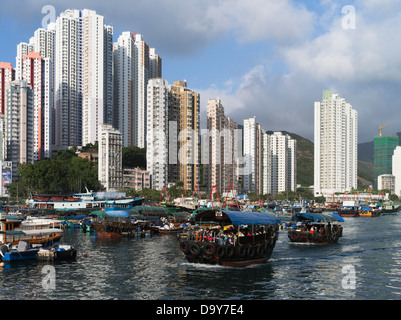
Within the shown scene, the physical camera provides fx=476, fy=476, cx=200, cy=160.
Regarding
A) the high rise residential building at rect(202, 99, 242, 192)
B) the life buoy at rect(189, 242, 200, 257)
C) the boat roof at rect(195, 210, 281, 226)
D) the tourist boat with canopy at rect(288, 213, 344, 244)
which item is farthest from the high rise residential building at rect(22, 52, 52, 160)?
the life buoy at rect(189, 242, 200, 257)

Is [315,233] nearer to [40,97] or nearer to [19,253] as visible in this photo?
[19,253]

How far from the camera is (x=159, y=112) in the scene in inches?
6403

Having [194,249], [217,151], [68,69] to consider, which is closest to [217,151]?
[217,151]

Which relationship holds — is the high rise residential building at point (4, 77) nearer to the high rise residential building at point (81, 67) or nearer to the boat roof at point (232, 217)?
the high rise residential building at point (81, 67)

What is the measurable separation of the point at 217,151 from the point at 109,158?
157 ft

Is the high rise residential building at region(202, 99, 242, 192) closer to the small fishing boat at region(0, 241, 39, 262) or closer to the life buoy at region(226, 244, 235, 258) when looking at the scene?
the small fishing boat at region(0, 241, 39, 262)

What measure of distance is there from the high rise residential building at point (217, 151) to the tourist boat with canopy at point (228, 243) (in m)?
133

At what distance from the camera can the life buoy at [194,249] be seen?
1653 inches

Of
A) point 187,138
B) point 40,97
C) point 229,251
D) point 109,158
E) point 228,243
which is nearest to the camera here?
point 229,251

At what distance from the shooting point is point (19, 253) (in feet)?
149

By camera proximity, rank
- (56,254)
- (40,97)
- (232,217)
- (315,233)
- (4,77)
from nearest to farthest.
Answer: (232,217)
(56,254)
(315,233)
(4,77)
(40,97)

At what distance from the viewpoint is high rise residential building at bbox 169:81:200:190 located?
172m

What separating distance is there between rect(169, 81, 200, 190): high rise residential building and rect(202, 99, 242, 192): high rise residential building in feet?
25.0
